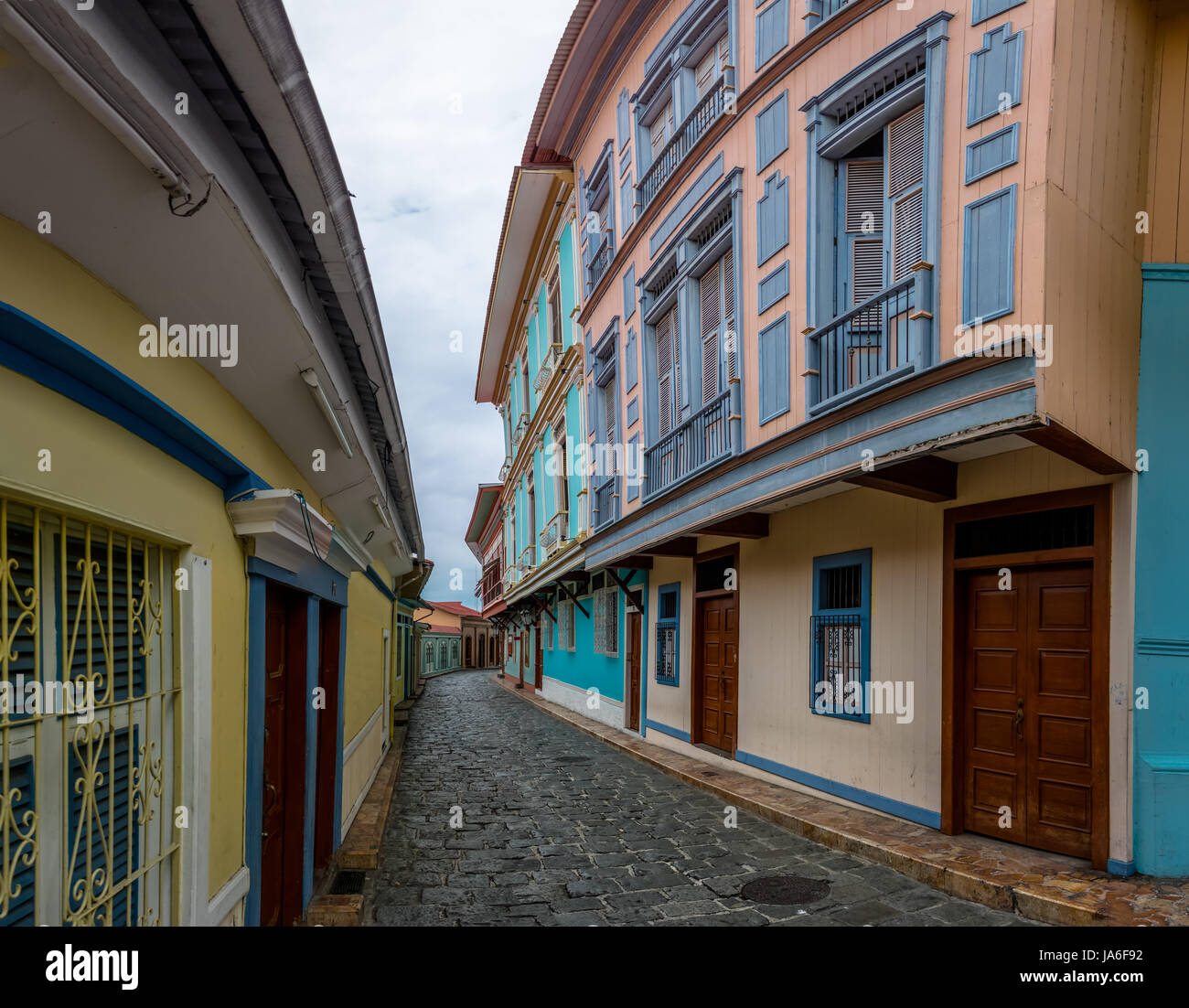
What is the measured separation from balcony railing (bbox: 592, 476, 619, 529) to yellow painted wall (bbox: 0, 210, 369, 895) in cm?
913

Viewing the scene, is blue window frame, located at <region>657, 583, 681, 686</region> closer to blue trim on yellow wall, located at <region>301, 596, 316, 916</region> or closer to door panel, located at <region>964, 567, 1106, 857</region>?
door panel, located at <region>964, 567, 1106, 857</region>

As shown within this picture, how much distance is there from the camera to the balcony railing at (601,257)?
13.5 metres

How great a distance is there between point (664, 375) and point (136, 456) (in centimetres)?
957

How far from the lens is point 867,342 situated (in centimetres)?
680

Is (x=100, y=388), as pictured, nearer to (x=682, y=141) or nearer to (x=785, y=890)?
(x=785, y=890)

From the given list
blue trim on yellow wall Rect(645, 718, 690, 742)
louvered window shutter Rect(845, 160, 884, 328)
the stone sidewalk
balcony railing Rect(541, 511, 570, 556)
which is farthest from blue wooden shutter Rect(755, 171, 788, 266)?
balcony railing Rect(541, 511, 570, 556)

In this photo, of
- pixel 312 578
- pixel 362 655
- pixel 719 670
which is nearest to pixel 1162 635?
pixel 312 578

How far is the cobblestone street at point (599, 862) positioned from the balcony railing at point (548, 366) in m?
9.81

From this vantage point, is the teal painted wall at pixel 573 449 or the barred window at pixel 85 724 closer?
the barred window at pixel 85 724

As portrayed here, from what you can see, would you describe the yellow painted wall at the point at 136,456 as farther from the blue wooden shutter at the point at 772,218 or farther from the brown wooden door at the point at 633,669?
the brown wooden door at the point at 633,669

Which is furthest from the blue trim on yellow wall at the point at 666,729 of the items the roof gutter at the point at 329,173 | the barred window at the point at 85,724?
the barred window at the point at 85,724

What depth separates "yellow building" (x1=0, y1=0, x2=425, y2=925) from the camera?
1871 millimetres

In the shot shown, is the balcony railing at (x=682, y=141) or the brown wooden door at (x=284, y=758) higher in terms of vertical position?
the balcony railing at (x=682, y=141)

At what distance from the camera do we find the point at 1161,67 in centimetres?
590
